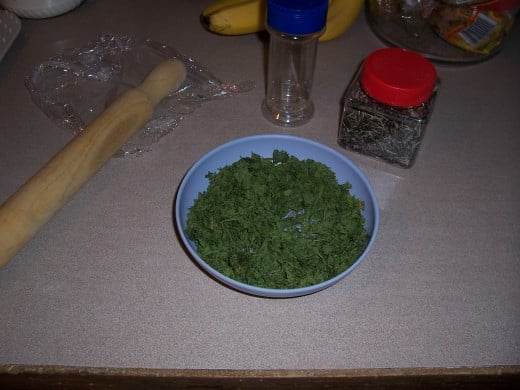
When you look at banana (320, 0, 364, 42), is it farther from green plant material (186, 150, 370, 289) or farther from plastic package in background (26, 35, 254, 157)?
green plant material (186, 150, 370, 289)

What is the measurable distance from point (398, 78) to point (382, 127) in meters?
0.08

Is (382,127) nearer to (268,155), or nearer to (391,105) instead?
(391,105)

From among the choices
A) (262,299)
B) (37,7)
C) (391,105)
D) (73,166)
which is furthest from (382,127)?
(37,7)

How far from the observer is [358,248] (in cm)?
59

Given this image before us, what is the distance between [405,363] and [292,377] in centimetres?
13

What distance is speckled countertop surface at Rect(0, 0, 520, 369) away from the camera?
0.55 m

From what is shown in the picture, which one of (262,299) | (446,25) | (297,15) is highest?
(297,15)

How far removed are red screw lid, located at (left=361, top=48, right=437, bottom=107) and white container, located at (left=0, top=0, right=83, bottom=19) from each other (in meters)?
0.66

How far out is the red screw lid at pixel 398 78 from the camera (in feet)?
2.10

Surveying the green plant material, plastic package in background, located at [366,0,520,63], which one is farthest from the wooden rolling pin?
plastic package in background, located at [366,0,520,63]

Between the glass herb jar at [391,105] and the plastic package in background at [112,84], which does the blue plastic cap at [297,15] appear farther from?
the plastic package in background at [112,84]

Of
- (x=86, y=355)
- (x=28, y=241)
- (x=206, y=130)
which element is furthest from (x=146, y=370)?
(x=206, y=130)

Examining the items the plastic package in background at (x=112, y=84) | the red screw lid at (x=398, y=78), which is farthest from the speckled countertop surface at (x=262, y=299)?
the red screw lid at (x=398, y=78)

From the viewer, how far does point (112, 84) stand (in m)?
0.86
